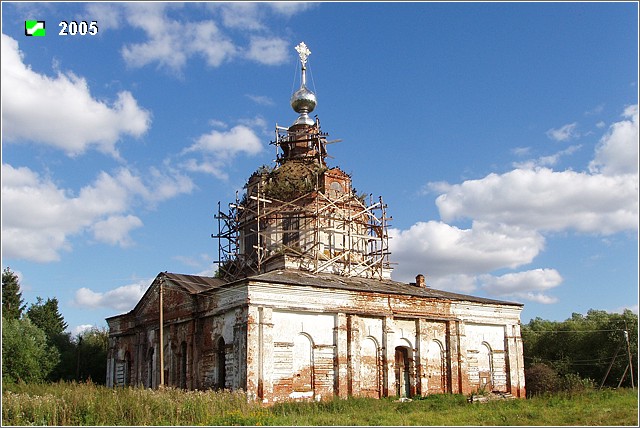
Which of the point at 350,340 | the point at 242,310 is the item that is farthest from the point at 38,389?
the point at 350,340

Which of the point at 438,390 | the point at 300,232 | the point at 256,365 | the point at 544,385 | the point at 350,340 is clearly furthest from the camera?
the point at 544,385

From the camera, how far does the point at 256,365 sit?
71.5 ft

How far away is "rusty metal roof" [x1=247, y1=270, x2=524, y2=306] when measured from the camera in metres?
23.7

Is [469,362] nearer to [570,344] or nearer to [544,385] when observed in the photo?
[544,385]

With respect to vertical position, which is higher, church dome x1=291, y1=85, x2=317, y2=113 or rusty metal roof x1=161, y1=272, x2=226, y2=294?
church dome x1=291, y1=85, x2=317, y2=113

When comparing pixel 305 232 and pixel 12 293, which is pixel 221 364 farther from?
pixel 12 293

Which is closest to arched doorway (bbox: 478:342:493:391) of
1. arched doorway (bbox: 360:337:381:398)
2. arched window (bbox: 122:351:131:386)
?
arched doorway (bbox: 360:337:381:398)

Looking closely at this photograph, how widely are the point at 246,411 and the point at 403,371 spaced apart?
896cm

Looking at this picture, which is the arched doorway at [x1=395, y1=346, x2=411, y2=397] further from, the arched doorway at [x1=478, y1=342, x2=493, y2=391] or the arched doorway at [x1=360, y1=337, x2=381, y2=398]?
the arched doorway at [x1=478, y1=342, x2=493, y2=391]

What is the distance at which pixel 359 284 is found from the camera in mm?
26047

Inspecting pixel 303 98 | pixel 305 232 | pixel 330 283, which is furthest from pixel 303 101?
pixel 330 283

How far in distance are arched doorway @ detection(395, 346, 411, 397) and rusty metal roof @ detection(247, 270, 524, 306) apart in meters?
2.31

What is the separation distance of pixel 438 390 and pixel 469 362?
2055 millimetres

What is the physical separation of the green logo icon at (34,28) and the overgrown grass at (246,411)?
29.0 ft
